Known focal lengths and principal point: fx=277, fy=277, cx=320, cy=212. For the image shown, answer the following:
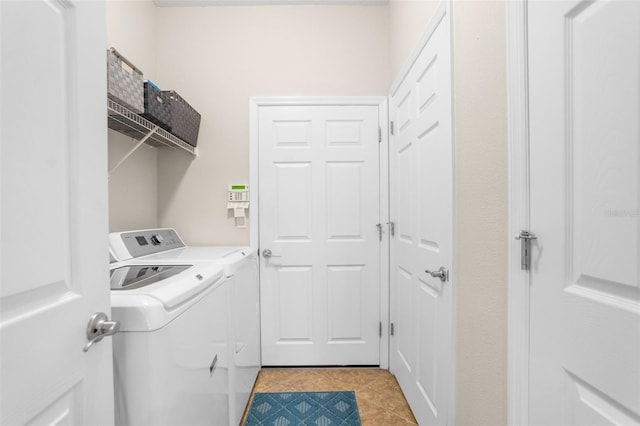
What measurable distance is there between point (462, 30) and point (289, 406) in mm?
2136

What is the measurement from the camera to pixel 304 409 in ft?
5.51

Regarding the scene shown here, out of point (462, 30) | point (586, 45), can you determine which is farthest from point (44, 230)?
point (462, 30)

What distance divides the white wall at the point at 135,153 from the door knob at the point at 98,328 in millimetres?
1198

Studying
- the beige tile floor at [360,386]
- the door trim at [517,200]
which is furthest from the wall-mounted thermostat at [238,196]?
the door trim at [517,200]

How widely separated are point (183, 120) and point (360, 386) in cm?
216

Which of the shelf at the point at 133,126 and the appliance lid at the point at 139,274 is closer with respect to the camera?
the appliance lid at the point at 139,274

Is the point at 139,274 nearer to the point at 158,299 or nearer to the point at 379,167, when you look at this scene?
the point at 158,299

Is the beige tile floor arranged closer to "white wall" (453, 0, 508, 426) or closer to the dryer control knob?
"white wall" (453, 0, 508, 426)

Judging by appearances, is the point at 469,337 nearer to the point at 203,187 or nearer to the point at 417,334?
the point at 417,334

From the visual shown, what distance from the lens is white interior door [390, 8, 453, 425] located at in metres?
1.21

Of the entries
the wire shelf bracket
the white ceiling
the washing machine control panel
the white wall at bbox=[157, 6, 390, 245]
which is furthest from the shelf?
the white ceiling

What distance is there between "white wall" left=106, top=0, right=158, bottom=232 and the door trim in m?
1.96

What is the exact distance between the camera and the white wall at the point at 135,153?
1664 mm

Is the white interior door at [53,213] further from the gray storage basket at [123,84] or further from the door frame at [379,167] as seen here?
the door frame at [379,167]
